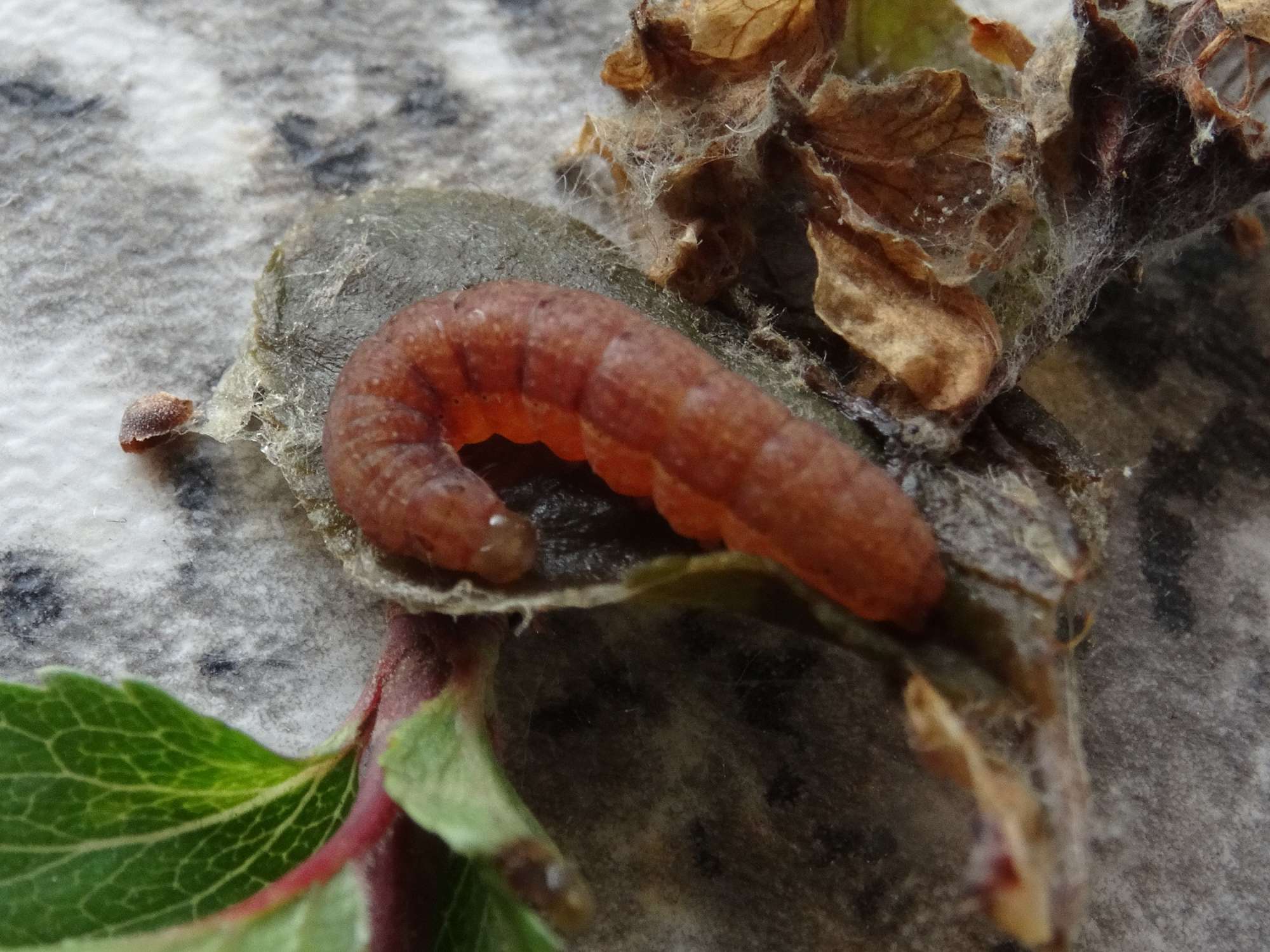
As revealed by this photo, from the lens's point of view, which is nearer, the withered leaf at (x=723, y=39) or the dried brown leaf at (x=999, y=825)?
the dried brown leaf at (x=999, y=825)

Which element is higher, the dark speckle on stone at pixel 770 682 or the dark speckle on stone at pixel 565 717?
the dark speckle on stone at pixel 770 682

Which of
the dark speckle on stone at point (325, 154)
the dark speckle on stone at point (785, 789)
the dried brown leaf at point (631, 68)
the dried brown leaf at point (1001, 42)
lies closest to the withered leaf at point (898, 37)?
the dried brown leaf at point (1001, 42)

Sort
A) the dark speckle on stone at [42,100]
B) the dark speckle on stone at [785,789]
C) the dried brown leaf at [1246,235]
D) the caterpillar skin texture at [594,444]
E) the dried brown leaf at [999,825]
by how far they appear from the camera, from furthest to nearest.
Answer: the dark speckle on stone at [42,100]
the dried brown leaf at [1246,235]
the dark speckle on stone at [785,789]
the caterpillar skin texture at [594,444]
the dried brown leaf at [999,825]

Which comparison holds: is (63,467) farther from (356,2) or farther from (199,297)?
(356,2)

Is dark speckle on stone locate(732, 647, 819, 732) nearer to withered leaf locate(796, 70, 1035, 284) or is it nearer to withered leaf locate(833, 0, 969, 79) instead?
withered leaf locate(796, 70, 1035, 284)

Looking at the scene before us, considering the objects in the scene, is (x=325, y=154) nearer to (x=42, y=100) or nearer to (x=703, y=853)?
(x=42, y=100)

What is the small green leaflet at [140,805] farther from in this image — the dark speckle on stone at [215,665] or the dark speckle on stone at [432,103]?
the dark speckle on stone at [432,103]

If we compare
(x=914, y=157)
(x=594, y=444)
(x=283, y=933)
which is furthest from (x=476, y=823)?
(x=914, y=157)

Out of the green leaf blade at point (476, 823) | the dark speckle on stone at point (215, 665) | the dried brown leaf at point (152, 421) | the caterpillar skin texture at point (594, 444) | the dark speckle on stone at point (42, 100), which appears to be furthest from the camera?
the dark speckle on stone at point (42, 100)
